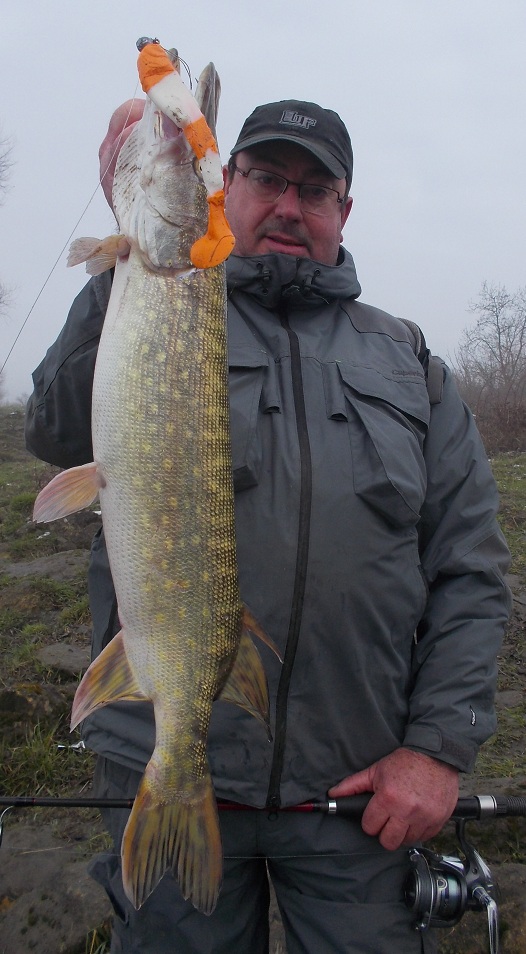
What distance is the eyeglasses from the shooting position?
255 centimetres

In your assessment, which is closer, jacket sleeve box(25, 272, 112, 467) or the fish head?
the fish head

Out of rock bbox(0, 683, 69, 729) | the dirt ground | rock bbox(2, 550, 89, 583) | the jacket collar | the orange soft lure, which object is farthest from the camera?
rock bbox(2, 550, 89, 583)

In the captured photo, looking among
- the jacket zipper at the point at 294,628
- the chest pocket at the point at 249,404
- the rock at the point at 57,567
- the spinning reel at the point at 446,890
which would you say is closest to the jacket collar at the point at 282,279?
the chest pocket at the point at 249,404

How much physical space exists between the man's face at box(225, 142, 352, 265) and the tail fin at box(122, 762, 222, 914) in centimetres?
185

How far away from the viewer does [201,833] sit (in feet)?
5.91

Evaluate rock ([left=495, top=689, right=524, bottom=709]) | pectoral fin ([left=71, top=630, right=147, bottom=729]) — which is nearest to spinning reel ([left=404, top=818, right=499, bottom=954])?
pectoral fin ([left=71, top=630, right=147, bottom=729])

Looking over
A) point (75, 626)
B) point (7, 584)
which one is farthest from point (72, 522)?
point (75, 626)

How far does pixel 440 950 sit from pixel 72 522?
242 inches

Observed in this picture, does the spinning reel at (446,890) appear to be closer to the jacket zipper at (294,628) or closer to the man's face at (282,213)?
the jacket zipper at (294,628)

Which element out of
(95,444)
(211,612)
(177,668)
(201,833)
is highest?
(95,444)

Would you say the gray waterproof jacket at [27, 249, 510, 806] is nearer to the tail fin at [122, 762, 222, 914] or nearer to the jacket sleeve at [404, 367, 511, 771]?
the jacket sleeve at [404, 367, 511, 771]

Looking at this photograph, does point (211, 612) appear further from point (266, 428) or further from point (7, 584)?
point (7, 584)

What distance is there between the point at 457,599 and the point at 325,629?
509 millimetres

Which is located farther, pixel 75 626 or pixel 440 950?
pixel 75 626
